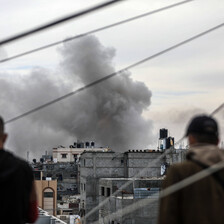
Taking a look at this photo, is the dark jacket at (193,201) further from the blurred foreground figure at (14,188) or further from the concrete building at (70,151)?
the concrete building at (70,151)

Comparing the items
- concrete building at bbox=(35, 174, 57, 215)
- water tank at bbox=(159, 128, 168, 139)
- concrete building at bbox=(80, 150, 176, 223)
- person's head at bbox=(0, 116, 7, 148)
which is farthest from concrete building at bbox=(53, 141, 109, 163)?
person's head at bbox=(0, 116, 7, 148)

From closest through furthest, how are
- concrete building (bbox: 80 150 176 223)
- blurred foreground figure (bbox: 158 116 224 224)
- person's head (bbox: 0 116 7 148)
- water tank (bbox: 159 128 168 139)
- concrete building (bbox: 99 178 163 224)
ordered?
blurred foreground figure (bbox: 158 116 224 224) < person's head (bbox: 0 116 7 148) < concrete building (bbox: 99 178 163 224) < concrete building (bbox: 80 150 176 223) < water tank (bbox: 159 128 168 139)

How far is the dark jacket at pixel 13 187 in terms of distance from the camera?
3.78m

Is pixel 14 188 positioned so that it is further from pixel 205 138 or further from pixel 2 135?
pixel 205 138

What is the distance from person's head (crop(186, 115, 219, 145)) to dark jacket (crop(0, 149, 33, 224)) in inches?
43.9

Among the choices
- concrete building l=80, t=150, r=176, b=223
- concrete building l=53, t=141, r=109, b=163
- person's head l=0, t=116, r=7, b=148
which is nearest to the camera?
person's head l=0, t=116, r=7, b=148

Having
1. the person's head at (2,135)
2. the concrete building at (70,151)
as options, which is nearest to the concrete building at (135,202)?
the person's head at (2,135)

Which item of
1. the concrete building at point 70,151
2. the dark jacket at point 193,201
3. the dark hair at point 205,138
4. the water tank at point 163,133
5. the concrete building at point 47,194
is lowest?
the dark jacket at point 193,201

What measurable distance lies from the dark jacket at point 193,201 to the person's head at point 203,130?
227 millimetres

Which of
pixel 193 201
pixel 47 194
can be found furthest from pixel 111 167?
pixel 193 201

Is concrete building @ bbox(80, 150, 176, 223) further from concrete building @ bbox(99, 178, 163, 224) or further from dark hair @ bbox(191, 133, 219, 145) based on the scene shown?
dark hair @ bbox(191, 133, 219, 145)

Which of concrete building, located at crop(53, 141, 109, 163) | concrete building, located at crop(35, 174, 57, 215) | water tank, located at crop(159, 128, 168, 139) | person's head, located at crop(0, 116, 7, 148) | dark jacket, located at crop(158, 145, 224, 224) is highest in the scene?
concrete building, located at crop(53, 141, 109, 163)

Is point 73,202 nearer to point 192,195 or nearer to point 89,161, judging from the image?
point 89,161

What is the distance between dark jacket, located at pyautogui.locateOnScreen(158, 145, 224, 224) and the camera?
11.7 feet
